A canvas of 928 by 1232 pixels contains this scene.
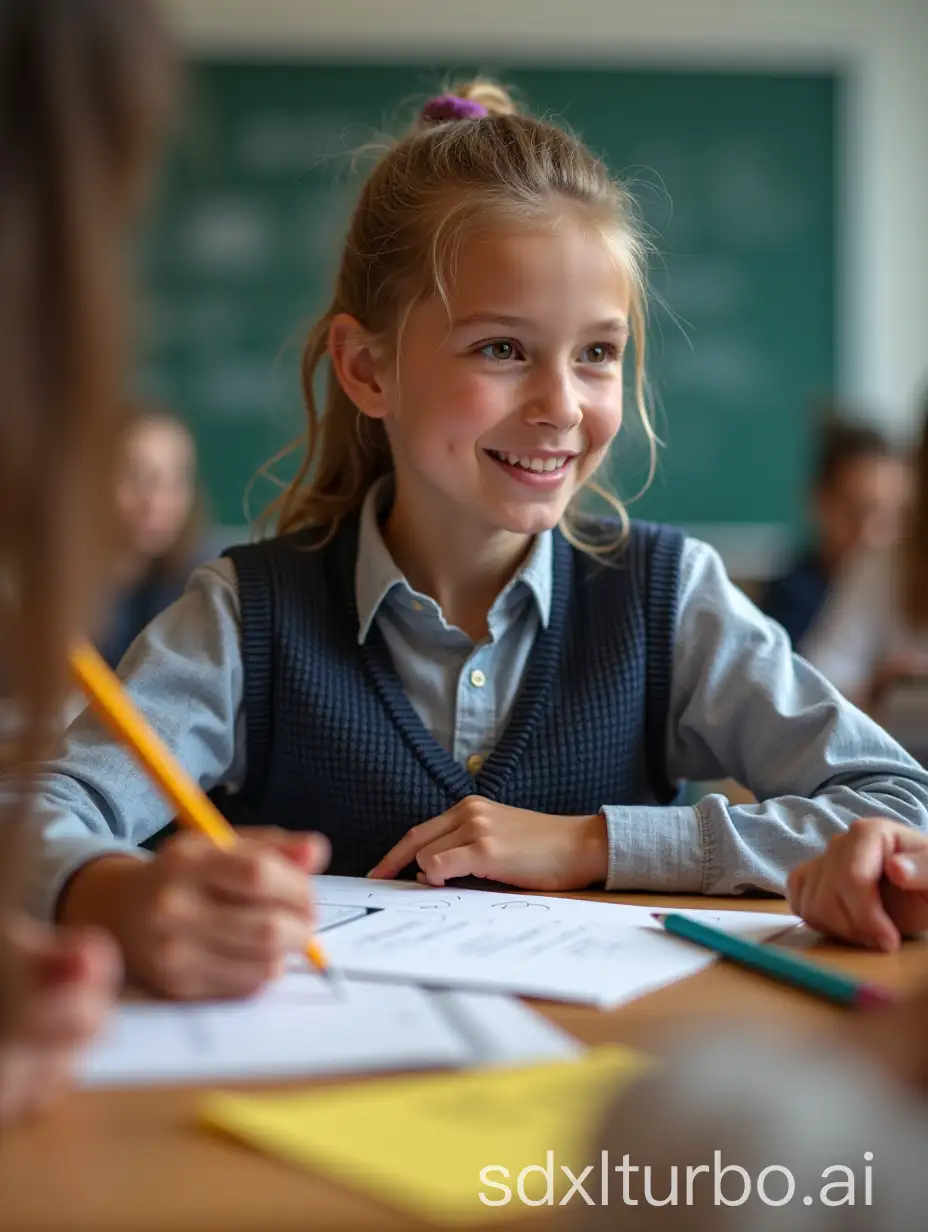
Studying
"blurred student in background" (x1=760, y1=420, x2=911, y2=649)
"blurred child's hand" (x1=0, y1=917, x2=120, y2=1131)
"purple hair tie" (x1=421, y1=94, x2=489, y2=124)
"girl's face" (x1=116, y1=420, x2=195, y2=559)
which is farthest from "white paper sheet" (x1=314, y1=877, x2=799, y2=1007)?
"blurred student in background" (x1=760, y1=420, x2=911, y2=649)

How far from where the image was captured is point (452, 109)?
4.63 feet

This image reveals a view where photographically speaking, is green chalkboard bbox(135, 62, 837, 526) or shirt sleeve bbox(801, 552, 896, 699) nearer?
shirt sleeve bbox(801, 552, 896, 699)

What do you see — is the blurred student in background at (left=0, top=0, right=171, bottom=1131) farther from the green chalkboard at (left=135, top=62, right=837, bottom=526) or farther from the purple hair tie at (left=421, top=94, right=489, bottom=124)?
the green chalkboard at (left=135, top=62, right=837, bottom=526)

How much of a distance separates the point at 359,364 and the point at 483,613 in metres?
0.26

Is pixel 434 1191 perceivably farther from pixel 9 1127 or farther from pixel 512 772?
pixel 512 772

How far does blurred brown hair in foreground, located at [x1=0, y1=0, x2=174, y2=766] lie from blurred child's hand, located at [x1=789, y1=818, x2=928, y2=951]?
21.6 inches

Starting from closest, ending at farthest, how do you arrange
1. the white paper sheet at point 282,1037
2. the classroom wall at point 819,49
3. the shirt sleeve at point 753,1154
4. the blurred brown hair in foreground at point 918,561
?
1. the shirt sleeve at point 753,1154
2. the blurred brown hair in foreground at point 918,561
3. the white paper sheet at point 282,1037
4. the classroom wall at point 819,49

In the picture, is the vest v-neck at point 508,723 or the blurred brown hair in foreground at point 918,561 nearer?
the blurred brown hair in foreground at point 918,561

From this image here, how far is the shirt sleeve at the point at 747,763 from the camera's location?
1052 mm

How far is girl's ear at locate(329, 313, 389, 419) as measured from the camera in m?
1.37

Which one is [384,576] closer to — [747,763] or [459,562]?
[459,562]

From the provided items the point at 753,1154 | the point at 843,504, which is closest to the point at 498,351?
the point at 753,1154

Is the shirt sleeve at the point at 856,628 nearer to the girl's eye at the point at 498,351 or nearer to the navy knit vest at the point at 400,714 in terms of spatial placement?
the navy knit vest at the point at 400,714

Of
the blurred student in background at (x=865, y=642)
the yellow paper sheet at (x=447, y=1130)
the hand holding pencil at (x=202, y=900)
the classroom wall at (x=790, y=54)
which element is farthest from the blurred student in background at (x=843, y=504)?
the yellow paper sheet at (x=447, y=1130)
